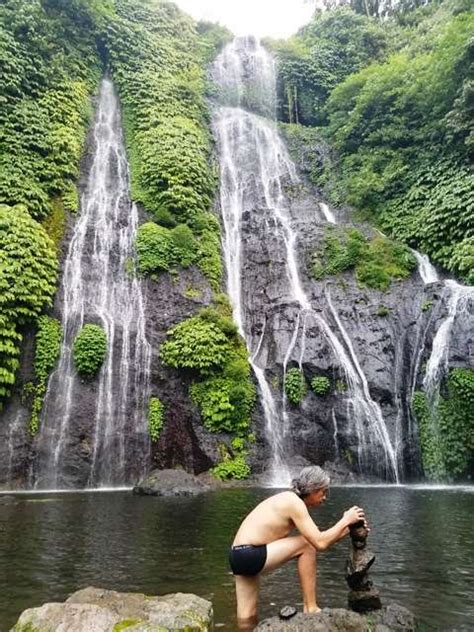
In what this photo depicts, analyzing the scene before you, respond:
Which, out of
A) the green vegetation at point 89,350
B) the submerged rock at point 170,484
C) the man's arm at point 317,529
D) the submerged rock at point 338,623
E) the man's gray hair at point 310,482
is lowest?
the submerged rock at point 338,623

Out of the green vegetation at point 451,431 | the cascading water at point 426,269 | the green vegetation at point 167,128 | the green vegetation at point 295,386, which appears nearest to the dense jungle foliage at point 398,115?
the cascading water at point 426,269

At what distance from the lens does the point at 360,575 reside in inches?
174

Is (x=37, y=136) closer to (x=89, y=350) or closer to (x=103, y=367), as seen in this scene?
(x=89, y=350)

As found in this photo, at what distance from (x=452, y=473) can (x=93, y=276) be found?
13052 millimetres

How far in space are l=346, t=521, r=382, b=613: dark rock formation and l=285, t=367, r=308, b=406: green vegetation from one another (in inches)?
500

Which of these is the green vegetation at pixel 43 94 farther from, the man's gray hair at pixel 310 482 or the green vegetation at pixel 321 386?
the man's gray hair at pixel 310 482

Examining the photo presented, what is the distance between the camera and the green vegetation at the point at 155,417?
16.1 m

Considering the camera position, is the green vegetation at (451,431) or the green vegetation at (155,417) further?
the green vegetation at (155,417)

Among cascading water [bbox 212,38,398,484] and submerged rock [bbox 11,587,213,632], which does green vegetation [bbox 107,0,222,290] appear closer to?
cascading water [bbox 212,38,398,484]

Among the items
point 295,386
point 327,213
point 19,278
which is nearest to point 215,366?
point 295,386

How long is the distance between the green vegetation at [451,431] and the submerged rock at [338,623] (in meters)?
12.5

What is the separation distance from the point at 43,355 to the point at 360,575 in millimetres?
13650

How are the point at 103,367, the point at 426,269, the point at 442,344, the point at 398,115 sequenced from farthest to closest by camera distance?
the point at 398,115 < the point at 426,269 < the point at 442,344 < the point at 103,367

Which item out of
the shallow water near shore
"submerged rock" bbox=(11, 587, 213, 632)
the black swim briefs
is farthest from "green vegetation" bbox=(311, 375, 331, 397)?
"submerged rock" bbox=(11, 587, 213, 632)
